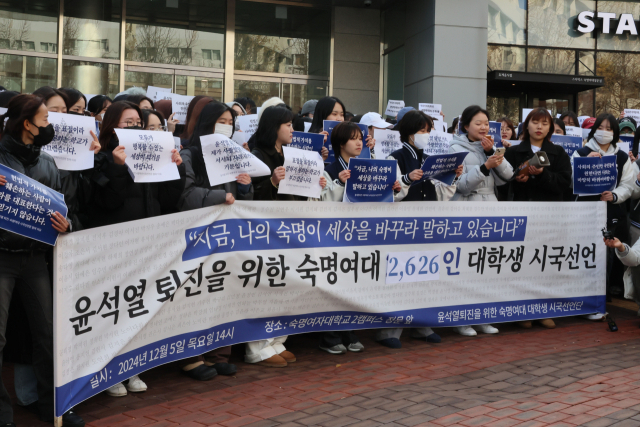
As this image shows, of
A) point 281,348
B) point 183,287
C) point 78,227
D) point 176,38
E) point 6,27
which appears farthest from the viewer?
point 176,38

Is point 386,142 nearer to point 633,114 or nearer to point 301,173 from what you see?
point 301,173

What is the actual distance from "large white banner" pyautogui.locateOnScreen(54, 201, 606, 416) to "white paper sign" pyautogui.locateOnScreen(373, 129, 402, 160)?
47.0 inches

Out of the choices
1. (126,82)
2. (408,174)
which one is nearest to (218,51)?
(126,82)

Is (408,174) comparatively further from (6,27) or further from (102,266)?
(6,27)

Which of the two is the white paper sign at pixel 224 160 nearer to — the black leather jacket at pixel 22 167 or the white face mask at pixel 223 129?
the white face mask at pixel 223 129

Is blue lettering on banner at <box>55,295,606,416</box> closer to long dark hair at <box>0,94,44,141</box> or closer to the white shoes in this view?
the white shoes

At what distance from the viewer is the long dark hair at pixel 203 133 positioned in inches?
216

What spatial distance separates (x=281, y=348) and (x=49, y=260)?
2103 millimetres

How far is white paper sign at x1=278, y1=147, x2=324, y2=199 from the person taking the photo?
5691 millimetres

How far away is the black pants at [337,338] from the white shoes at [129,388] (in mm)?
1797

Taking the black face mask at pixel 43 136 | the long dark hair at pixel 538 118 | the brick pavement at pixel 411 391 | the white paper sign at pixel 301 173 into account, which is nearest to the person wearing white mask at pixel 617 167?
the long dark hair at pixel 538 118

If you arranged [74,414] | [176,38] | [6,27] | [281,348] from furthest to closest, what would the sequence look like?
1. [176,38]
2. [6,27]
3. [281,348]
4. [74,414]

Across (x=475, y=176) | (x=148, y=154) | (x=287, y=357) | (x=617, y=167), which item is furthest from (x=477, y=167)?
(x=148, y=154)

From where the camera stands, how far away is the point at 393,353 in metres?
6.32
